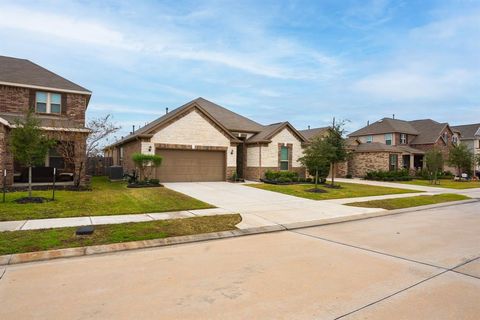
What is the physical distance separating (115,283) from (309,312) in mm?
2881

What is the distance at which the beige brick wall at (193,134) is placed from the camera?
21234 mm

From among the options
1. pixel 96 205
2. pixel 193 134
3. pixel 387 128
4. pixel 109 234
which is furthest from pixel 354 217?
pixel 387 128

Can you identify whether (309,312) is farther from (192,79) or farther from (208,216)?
(192,79)

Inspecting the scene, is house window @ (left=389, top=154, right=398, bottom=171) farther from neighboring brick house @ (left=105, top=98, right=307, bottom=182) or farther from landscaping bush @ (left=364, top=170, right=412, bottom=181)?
neighboring brick house @ (left=105, top=98, right=307, bottom=182)

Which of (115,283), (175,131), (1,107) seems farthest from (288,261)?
(1,107)

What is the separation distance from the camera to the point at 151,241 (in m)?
7.30

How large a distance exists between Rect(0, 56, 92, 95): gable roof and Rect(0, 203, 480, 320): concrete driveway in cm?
1631

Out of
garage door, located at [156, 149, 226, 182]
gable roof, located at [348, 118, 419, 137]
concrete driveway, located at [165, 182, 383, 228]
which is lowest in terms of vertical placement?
concrete driveway, located at [165, 182, 383, 228]

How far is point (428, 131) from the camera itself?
4247 centimetres

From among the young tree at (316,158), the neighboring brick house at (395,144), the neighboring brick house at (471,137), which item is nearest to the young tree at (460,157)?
the neighboring brick house at (395,144)

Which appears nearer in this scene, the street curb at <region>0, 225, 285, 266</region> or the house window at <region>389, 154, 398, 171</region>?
the street curb at <region>0, 225, 285, 266</region>

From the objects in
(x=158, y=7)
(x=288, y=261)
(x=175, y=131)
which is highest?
(x=158, y=7)

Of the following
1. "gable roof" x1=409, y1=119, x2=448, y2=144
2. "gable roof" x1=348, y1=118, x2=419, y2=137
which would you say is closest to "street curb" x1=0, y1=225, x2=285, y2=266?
"gable roof" x1=348, y1=118, x2=419, y2=137

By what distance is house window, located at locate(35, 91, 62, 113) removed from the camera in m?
18.9
